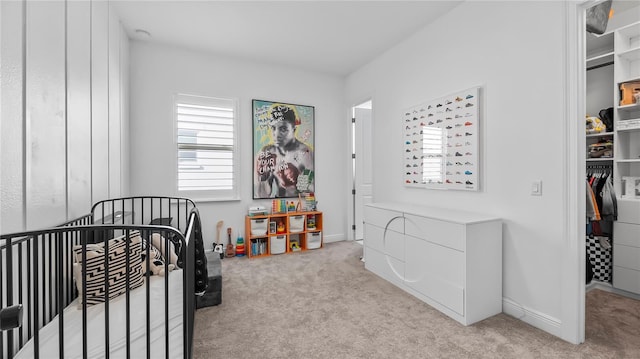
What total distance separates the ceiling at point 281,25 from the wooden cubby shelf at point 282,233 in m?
2.08

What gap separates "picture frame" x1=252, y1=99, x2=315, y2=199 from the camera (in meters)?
3.84

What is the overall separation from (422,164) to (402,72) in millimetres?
1101

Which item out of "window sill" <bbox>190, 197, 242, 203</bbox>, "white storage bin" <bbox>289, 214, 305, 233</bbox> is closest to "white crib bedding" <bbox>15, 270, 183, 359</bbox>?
"window sill" <bbox>190, 197, 242, 203</bbox>

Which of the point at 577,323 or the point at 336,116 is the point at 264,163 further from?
the point at 577,323

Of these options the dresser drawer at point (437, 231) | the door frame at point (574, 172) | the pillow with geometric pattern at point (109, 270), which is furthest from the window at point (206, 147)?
the door frame at point (574, 172)

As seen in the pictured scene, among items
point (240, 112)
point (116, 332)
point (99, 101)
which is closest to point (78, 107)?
point (99, 101)

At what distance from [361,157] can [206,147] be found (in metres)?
2.16

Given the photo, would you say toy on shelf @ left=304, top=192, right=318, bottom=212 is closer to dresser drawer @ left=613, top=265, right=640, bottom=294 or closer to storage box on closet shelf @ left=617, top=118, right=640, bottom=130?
dresser drawer @ left=613, top=265, right=640, bottom=294

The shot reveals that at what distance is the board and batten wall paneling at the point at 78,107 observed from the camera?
164cm

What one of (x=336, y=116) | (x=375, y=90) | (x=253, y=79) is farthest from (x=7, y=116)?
(x=336, y=116)

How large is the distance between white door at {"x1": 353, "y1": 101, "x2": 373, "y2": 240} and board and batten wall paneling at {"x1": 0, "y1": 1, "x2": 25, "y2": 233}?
3.59m

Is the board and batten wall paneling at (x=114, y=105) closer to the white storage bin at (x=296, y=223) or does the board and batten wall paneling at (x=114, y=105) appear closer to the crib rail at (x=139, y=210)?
the crib rail at (x=139, y=210)

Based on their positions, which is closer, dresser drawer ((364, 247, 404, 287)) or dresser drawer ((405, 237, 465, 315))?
dresser drawer ((405, 237, 465, 315))

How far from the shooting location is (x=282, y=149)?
3.96m
